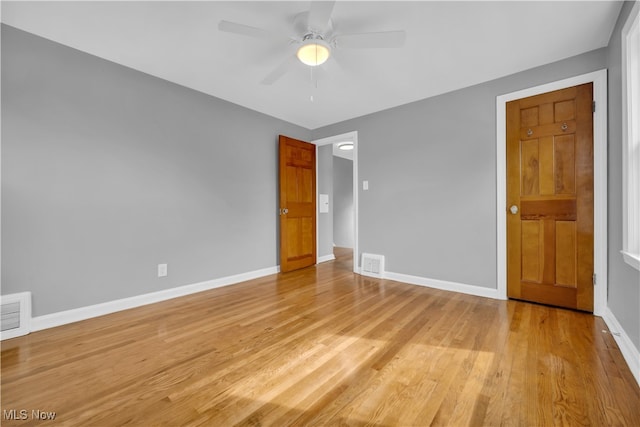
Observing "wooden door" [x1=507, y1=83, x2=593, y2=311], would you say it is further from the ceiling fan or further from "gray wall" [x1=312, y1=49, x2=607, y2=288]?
the ceiling fan

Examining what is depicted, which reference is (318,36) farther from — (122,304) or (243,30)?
(122,304)

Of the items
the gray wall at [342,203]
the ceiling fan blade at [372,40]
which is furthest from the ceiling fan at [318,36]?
the gray wall at [342,203]

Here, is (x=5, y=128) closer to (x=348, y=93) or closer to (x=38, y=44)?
(x=38, y=44)

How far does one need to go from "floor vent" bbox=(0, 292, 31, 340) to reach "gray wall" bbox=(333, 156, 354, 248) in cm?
562

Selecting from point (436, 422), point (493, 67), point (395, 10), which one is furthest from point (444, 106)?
point (436, 422)

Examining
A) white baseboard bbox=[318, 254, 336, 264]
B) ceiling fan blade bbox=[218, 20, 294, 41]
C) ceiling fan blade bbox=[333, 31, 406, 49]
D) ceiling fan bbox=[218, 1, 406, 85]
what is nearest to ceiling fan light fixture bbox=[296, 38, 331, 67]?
ceiling fan bbox=[218, 1, 406, 85]

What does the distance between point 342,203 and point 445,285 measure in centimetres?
425

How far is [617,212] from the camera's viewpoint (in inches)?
77.3

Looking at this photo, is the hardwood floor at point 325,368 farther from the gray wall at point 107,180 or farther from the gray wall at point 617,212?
the gray wall at point 107,180

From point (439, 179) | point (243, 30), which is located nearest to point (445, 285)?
point (439, 179)

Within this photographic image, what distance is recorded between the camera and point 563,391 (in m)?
1.34

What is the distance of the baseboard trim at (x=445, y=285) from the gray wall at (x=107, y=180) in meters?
2.10

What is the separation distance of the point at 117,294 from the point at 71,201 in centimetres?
93

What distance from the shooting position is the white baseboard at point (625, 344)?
57.4 inches
